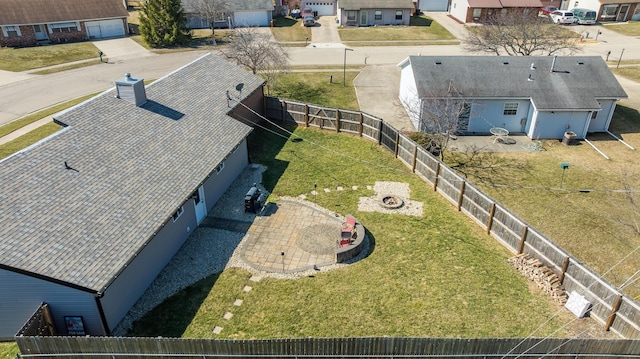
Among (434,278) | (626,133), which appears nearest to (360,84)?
(626,133)

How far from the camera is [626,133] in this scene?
111 ft

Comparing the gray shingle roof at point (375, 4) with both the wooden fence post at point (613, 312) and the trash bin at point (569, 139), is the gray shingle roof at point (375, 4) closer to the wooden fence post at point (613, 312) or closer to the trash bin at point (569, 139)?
the trash bin at point (569, 139)

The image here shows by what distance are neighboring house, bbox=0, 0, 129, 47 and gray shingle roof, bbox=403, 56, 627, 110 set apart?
42.9 meters

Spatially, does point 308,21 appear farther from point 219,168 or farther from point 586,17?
point 219,168

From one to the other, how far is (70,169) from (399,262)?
1465cm

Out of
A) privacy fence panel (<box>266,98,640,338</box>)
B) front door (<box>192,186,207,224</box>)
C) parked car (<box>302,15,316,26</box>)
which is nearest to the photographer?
privacy fence panel (<box>266,98,640,338</box>)

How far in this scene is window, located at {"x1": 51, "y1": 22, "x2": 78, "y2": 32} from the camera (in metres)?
54.8

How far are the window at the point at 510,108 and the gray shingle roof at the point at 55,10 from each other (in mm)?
49202

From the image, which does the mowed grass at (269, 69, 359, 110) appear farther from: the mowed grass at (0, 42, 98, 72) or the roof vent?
the mowed grass at (0, 42, 98, 72)

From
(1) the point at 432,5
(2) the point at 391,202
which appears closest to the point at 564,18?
(1) the point at 432,5

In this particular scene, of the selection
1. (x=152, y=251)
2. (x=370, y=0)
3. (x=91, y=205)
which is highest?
(x=370, y=0)

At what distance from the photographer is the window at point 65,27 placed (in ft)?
180

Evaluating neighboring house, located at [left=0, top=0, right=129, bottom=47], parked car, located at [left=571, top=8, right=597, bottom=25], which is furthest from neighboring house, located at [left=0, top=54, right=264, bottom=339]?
parked car, located at [left=571, top=8, right=597, bottom=25]

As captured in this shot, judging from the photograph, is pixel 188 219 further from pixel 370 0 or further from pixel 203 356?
pixel 370 0
